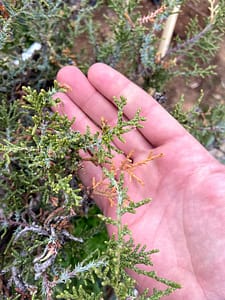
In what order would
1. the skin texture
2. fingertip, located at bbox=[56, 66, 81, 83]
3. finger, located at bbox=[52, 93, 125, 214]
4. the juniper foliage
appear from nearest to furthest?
the juniper foliage < the skin texture < finger, located at bbox=[52, 93, 125, 214] < fingertip, located at bbox=[56, 66, 81, 83]

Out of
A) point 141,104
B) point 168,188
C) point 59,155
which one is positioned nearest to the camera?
point 59,155

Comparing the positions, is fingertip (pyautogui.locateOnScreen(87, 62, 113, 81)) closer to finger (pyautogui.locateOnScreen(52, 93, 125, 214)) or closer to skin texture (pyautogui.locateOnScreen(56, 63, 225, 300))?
skin texture (pyautogui.locateOnScreen(56, 63, 225, 300))

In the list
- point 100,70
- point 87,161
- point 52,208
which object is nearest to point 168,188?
point 87,161

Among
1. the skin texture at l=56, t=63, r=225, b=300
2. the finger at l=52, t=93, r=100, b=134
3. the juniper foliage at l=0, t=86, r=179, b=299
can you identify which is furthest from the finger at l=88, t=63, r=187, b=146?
the juniper foliage at l=0, t=86, r=179, b=299

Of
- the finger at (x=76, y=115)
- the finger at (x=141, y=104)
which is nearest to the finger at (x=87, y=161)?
the finger at (x=76, y=115)

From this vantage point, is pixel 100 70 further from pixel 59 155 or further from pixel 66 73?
pixel 59 155

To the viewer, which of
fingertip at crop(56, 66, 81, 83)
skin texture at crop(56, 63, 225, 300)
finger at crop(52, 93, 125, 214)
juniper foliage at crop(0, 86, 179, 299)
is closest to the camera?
juniper foliage at crop(0, 86, 179, 299)

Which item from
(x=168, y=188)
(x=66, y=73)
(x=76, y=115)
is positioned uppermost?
(x=66, y=73)
